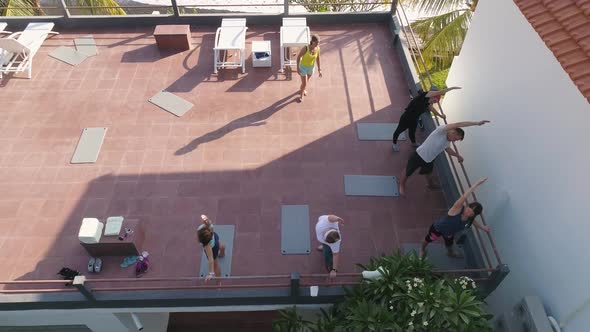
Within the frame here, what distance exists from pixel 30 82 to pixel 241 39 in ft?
16.1

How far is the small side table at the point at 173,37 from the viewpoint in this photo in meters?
10.2

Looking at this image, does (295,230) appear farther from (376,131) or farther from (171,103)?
(171,103)

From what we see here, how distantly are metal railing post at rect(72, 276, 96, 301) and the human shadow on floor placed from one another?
3.10m

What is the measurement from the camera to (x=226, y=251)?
700 centimetres

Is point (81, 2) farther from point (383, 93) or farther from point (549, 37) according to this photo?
point (549, 37)

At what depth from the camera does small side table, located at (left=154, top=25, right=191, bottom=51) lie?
402 inches

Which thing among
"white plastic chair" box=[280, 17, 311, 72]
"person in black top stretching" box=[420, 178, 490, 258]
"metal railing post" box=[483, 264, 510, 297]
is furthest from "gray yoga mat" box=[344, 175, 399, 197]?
"white plastic chair" box=[280, 17, 311, 72]

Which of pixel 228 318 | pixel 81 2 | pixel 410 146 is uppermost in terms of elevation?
pixel 81 2

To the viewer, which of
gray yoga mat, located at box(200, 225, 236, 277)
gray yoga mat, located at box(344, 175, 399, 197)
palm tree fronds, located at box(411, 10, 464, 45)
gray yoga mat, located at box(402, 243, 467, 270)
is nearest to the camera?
gray yoga mat, located at box(200, 225, 236, 277)

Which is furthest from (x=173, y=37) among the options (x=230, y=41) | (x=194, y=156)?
(x=194, y=156)

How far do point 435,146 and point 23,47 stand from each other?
9.28 m

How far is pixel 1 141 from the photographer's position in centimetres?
848

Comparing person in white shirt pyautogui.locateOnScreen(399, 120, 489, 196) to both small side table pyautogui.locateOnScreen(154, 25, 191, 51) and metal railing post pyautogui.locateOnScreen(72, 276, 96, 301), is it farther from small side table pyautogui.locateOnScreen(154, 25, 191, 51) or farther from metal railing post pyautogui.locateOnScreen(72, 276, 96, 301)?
small side table pyautogui.locateOnScreen(154, 25, 191, 51)

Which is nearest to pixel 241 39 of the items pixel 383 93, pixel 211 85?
pixel 211 85
